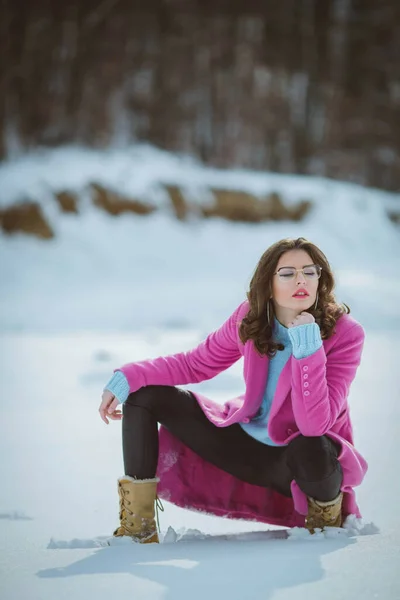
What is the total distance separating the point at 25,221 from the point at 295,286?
591cm

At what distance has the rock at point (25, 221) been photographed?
Answer: 679 cm

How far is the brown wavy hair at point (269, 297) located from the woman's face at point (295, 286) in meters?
0.01

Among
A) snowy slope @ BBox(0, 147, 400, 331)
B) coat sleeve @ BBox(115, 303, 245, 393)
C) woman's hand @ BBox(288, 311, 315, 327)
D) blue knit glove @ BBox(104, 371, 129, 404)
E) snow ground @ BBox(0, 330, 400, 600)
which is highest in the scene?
snowy slope @ BBox(0, 147, 400, 331)

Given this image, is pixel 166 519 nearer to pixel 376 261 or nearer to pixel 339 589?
pixel 339 589

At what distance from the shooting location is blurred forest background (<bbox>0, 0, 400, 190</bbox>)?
7.51m

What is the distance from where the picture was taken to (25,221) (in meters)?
6.82

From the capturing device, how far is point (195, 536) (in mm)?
1219

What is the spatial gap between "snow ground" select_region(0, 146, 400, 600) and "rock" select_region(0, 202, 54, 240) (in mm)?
99

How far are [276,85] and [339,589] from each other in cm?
752

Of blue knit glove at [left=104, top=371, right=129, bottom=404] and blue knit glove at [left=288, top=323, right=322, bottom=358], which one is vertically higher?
blue knit glove at [left=288, top=323, right=322, bottom=358]

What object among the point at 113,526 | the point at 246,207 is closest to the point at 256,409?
the point at 113,526

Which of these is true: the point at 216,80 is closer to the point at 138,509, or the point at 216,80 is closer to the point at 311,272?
the point at 311,272

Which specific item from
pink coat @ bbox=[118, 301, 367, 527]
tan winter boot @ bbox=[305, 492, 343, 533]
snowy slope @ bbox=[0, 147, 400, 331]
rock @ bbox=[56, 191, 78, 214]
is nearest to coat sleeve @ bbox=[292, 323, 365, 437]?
pink coat @ bbox=[118, 301, 367, 527]

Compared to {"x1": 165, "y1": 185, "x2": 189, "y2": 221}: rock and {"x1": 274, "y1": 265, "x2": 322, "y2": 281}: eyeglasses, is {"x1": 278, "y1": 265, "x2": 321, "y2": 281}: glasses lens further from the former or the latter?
{"x1": 165, "y1": 185, "x2": 189, "y2": 221}: rock
